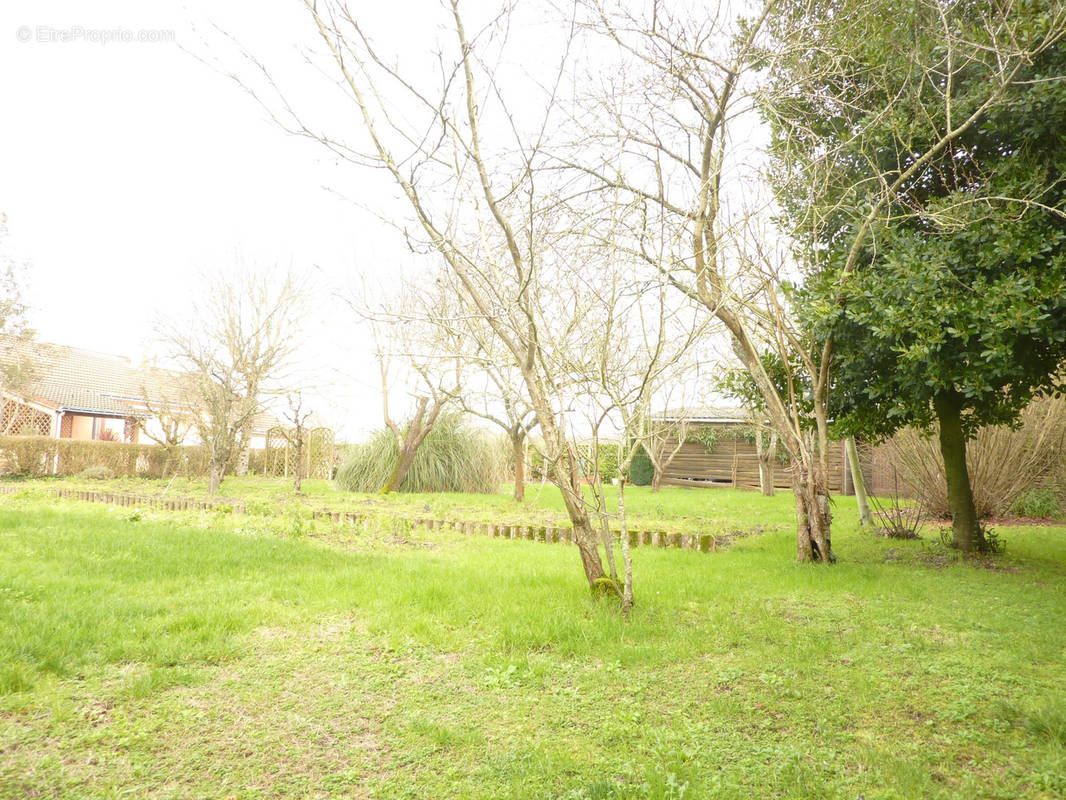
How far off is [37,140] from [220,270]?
6.73m

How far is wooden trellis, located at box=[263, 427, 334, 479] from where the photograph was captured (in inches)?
781

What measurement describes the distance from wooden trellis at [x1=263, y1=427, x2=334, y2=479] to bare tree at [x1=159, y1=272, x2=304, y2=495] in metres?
3.07

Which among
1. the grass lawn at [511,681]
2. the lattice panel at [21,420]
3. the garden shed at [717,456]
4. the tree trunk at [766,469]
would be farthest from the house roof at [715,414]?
the lattice panel at [21,420]

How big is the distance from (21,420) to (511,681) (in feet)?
77.7

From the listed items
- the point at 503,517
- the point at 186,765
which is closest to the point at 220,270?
the point at 503,517

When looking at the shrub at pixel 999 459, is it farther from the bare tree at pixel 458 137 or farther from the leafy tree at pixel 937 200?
the bare tree at pixel 458 137

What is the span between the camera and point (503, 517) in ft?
31.9

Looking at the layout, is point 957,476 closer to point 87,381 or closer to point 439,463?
point 439,463

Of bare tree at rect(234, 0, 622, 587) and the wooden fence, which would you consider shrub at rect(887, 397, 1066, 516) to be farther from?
the wooden fence

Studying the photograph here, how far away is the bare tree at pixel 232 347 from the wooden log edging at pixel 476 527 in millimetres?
3575

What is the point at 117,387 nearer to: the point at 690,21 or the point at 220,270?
→ the point at 220,270

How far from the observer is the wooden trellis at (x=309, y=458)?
19.8 m

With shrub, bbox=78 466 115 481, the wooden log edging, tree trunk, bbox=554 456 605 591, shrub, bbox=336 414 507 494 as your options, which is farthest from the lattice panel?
tree trunk, bbox=554 456 605 591

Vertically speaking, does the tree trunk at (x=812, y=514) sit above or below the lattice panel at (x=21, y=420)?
below
